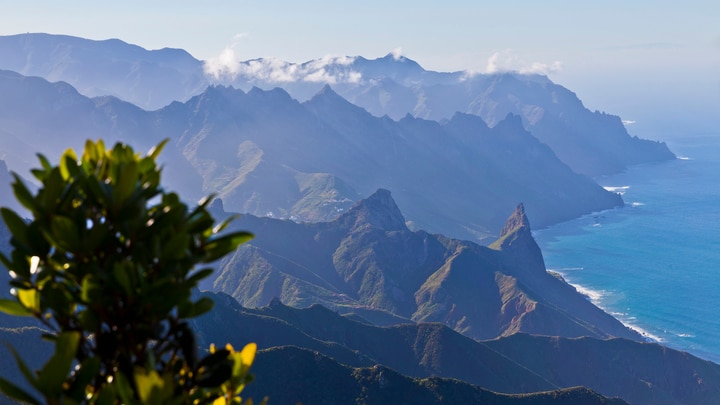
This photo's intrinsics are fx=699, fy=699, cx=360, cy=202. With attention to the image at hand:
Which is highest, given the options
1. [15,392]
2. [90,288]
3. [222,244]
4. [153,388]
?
[222,244]

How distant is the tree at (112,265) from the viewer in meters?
5.59

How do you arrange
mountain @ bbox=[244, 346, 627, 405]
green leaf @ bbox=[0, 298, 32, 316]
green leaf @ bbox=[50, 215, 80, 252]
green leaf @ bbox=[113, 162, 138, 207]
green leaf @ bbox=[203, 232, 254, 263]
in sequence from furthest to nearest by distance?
mountain @ bbox=[244, 346, 627, 405], green leaf @ bbox=[203, 232, 254, 263], green leaf @ bbox=[0, 298, 32, 316], green leaf @ bbox=[113, 162, 138, 207], green leaf @ bbox=[50, 215, 80, 252]

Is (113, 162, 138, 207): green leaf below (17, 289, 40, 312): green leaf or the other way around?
the other way around

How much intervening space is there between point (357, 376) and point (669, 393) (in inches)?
3581

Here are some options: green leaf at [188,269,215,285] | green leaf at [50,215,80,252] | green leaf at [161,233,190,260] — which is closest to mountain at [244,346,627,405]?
green leaf at [188,269,215,285]

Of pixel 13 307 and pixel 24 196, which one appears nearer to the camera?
pixel 24 196

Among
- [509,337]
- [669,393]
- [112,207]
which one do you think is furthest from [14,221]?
[669,393]

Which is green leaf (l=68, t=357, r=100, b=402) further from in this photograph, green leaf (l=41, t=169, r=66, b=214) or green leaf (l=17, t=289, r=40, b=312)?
green leaf (l=41, t=169, r=66, b=214)

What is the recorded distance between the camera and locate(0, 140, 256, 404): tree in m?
5.59

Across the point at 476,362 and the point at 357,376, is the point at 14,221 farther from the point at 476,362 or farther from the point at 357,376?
the point at 476,362

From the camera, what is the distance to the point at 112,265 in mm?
5832

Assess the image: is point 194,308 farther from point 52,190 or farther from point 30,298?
point 52,190

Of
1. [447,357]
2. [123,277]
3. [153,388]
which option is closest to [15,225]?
[123,277]

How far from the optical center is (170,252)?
18.8 feet
